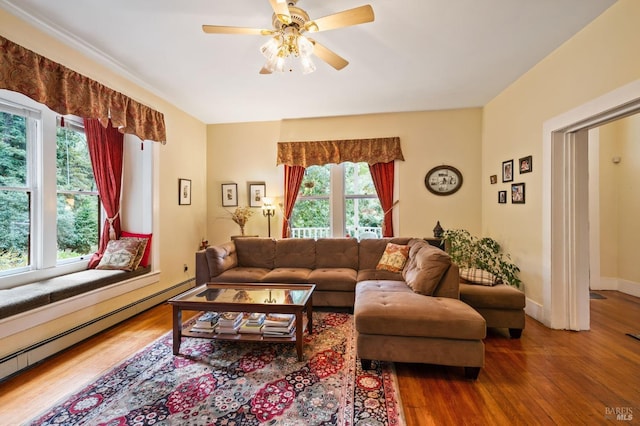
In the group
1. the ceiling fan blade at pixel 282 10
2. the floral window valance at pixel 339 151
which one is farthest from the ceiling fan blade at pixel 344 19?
the floral window valance at pixel 339 151

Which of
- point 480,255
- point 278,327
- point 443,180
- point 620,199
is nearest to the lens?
point 278,327

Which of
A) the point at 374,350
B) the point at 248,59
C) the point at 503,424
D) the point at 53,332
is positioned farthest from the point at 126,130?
the point at 503,424

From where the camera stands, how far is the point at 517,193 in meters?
3.35

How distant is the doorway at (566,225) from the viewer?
2.68 metres

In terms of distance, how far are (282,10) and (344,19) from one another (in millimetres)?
408

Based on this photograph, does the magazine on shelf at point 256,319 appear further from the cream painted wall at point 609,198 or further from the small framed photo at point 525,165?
the cream painted wall at point 609,198

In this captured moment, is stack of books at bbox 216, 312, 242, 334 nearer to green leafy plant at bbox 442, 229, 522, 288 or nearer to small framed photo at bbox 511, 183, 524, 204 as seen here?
green leafy plant at bbox 442, 229, 522, 288

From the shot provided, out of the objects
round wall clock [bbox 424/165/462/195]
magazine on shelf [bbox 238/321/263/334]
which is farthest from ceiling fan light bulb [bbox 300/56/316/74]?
round wall clock [bbox 424/165/462/195]

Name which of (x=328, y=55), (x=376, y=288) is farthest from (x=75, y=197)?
(x=376, y=288)

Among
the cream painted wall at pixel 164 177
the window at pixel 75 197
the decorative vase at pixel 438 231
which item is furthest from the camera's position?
the decorative vase at pixel 438 231

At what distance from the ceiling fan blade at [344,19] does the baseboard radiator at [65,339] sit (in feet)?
10.7

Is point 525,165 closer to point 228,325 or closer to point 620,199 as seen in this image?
point 620,199

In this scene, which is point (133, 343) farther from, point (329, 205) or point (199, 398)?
point (329, 205)

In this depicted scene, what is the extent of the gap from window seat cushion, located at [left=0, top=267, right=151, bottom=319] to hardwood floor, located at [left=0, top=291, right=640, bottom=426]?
492 millimetres
